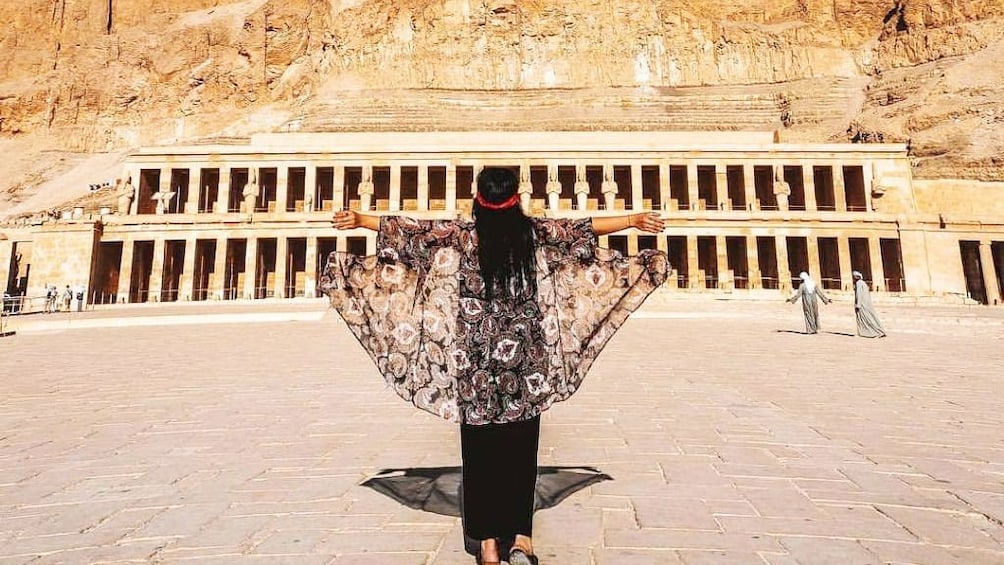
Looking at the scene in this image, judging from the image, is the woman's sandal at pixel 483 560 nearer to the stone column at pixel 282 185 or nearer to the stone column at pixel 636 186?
the stone column at pixel 636 186

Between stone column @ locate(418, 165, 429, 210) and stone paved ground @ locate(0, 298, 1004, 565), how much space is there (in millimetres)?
27102

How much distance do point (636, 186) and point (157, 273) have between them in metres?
29.2

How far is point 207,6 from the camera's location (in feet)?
215

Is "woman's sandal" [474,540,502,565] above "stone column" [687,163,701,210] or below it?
below

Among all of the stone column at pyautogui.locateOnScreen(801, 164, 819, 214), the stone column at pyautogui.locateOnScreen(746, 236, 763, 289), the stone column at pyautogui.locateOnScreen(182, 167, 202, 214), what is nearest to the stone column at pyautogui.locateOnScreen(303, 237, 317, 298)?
the stone column at pyautogui.locateOnScreen(182, 167, 202, 214)

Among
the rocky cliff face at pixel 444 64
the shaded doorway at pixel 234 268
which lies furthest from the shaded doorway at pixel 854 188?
the shaded doorway at pixel 234 268

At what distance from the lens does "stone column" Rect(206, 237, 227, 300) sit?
105 ft

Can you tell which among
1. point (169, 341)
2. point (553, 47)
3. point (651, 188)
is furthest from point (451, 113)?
point (169, 341)

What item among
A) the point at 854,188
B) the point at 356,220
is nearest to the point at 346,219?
the point at 356,220

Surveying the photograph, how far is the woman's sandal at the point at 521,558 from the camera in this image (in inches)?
86.9

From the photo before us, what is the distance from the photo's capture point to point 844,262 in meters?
30.7

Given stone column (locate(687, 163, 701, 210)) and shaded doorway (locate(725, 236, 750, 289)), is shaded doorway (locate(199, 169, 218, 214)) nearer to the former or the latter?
stone column (locate(687, 163, 701, 210))

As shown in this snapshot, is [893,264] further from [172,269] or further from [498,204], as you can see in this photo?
[172,269]

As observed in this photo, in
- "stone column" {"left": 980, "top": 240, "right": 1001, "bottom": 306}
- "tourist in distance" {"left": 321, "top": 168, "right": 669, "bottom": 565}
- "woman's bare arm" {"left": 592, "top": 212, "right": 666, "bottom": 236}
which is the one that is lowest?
"tourist in distance" {"left": 321, "top": 168, "right": 669, "bottom": 565}
